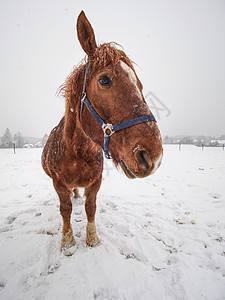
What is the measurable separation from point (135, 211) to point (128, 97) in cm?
314

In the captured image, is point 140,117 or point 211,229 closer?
point 140,117

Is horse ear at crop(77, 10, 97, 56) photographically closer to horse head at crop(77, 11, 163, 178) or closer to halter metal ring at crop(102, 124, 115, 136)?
horse head at crop(77, 11, 163, 178)

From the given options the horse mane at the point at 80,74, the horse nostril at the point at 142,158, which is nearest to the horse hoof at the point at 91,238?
the horse mane at the point at 80,74

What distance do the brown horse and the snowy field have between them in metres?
0.49

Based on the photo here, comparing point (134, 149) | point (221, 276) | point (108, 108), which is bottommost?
point (221, 276)

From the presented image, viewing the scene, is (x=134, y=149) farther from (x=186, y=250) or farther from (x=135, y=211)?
(x=135, y=211)

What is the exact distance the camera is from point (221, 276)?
Result: 1.96 metres

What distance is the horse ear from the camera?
5.25ft

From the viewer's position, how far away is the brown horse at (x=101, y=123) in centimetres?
130

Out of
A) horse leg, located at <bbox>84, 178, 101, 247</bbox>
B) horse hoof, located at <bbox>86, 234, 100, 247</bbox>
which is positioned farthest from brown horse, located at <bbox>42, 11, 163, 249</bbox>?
horse hoof, located at <bbox>86, 234, 100, 247</bbox>

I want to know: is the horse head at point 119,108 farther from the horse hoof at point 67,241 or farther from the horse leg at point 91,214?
the horse hoof at point 67,241

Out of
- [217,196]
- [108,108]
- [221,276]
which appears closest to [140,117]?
[108,108]

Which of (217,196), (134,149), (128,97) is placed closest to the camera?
(134,149)

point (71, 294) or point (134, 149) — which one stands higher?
point (134, 149)
